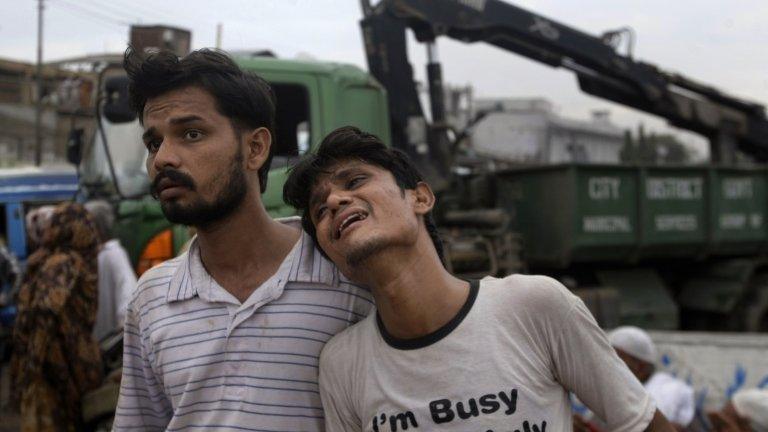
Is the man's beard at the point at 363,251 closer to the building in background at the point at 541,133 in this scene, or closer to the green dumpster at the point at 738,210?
the green dumpster at the point at 738,210

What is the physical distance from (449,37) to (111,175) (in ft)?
12.5

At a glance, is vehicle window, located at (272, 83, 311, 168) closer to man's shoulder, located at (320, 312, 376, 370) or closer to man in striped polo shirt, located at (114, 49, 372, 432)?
man in striped polo shirt, located at (114, 49, 372, 432)

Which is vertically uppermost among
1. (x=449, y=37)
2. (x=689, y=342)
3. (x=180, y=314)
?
(x=449, y=37)

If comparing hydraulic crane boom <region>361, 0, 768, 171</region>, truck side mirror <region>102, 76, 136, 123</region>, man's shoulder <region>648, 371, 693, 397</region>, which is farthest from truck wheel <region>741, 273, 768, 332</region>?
truck side mirror <region>102, 76, 136, 123</region>

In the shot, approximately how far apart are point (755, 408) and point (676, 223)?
4984 millimetres

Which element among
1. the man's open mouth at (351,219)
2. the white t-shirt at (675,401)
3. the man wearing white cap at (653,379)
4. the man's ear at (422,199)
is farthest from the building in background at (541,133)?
the man's open mouth at (351,219)

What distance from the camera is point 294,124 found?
197 inches

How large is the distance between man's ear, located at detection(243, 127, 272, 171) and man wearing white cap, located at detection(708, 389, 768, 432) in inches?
98.2

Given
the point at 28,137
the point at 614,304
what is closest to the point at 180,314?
the point at 614,304

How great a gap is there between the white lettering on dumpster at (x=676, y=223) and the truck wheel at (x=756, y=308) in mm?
1229

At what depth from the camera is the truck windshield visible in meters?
5.09

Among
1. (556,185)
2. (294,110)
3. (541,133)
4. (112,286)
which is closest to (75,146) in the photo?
(112,286)

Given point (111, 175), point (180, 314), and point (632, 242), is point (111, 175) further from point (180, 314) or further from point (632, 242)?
point (632, 242)

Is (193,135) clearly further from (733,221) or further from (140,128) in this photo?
(733,221)
